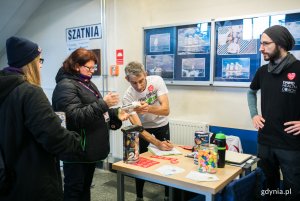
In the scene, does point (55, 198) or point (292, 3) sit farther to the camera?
point (292, 3)

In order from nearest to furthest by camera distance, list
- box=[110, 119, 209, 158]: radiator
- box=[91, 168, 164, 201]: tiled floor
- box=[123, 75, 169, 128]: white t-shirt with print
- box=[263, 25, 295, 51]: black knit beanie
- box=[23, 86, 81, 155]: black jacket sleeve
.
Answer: box=[23, 86, 81, 155]: black jacket sleeve, box=[263, 25, 295, 51]: black knit beanie, box=[123, 75, 169, 128]: white t-shirt with print, box=[91, 168, 164, 201]: tiled floor, box=[110, 119, 209, 158]: radiator

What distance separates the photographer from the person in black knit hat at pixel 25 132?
1.18 meters

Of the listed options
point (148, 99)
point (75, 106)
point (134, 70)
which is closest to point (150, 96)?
point (148, 99)

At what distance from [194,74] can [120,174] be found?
1758 millimetres

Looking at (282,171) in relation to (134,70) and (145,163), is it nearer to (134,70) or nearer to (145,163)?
(145,163)

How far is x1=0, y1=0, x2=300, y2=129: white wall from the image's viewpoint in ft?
9.73

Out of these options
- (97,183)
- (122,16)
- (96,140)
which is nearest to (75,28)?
(122,16)

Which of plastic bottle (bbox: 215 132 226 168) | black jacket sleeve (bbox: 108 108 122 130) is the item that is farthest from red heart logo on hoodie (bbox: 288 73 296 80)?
black jacket sleeve (bbox: 108 108 122 130)

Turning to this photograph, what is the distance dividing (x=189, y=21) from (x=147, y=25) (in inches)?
24.3

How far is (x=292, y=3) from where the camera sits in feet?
8.68

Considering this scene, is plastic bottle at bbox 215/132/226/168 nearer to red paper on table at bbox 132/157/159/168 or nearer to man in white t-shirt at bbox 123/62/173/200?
red paper on table at bbox 132/157/159/168

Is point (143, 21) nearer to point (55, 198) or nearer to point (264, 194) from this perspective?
point (264, 194)

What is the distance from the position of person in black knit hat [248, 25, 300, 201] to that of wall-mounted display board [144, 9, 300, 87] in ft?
2.65

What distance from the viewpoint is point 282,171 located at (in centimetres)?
186
